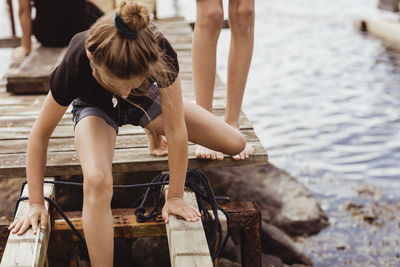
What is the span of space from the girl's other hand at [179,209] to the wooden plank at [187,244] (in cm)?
2

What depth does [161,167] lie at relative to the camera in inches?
119

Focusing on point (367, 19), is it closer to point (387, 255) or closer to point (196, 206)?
point (387, 255)

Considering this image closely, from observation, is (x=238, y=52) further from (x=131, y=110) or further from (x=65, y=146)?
(x=65, y=146)

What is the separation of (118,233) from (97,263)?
0.46 meters

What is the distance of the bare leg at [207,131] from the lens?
2.67m

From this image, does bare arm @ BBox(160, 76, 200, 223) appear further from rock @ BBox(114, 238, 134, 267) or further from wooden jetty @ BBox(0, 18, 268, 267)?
rock @ BBox(114, 238, 134, 267)

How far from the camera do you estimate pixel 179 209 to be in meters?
2.59

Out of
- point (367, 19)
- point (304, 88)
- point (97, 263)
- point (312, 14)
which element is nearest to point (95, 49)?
point (97, 263)

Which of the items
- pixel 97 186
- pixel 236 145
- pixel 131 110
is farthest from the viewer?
pixel 236 145

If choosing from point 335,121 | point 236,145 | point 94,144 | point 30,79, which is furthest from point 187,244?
point 335,121

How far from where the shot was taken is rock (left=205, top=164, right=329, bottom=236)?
4797 mm

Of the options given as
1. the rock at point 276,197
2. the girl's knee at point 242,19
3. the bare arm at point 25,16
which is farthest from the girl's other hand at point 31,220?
the bare arm at point 25,16

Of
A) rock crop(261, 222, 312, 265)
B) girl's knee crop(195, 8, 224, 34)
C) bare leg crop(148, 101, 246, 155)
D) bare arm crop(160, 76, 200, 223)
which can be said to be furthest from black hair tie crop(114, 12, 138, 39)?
rock crop(261, 222, 312, 265)

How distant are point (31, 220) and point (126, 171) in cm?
69
